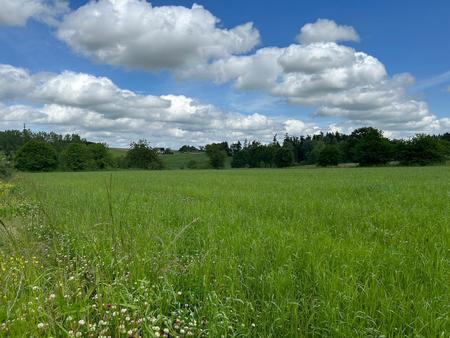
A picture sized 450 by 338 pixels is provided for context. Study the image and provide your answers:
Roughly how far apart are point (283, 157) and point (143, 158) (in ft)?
181

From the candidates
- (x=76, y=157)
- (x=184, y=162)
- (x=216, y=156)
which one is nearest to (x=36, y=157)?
(x=76, y=157)

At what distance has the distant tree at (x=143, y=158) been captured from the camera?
134m

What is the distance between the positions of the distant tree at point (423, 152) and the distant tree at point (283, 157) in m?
40.7

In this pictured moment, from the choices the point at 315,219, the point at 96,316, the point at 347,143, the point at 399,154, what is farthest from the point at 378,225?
the point at 347,143

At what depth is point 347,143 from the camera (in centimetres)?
12075

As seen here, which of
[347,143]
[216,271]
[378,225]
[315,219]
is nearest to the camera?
[216,271]

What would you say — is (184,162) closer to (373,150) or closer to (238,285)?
(373,150)

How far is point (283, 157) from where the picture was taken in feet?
427

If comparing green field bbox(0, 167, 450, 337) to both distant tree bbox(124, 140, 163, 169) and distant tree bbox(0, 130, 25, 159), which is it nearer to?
distant tree bbox(124, 140, 163, 169)

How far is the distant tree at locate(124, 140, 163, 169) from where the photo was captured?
439ft

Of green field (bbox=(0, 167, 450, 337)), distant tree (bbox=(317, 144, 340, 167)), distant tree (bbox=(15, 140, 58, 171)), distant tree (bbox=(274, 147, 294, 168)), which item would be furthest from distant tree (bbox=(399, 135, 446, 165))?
distant tree (bbox=(15, 140, 58, 171))

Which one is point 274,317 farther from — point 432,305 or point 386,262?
point 386,262

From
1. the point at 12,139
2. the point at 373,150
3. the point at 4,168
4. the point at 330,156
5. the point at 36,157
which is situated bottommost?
the point at 4,168

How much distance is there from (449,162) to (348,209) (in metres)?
103
